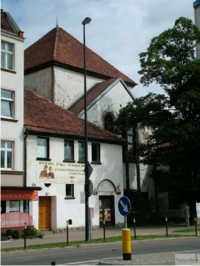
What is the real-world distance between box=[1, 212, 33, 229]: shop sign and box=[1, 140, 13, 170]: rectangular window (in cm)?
281

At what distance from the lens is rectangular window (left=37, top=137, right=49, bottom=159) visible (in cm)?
2905

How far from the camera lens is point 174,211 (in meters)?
39.2

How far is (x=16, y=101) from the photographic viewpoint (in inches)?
1117

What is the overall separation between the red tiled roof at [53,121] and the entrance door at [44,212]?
4346 millimetres

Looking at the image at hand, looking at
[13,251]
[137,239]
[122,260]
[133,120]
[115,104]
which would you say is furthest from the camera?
[115,104]

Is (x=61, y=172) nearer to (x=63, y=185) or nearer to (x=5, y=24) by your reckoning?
(x=63, y=185)

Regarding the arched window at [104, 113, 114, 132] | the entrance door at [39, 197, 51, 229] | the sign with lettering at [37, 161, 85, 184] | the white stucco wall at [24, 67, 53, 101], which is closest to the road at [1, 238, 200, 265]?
the entrance door at [39, 197, 51, 229]

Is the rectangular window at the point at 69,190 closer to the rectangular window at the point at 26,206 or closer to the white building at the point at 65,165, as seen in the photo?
the white building at the point at 65,165

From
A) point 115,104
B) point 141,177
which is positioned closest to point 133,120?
point 115,104

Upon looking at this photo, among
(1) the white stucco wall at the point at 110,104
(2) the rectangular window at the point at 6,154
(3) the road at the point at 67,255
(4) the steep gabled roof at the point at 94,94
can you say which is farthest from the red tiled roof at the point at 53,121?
(3) the road at the point at 67,255

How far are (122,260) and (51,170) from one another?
631 inches

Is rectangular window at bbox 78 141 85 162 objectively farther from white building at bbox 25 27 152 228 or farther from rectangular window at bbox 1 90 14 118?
rectangular window at bbox 1 90 14 118

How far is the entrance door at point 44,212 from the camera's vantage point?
2880 cm

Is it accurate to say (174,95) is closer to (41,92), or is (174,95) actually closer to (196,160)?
(196,160)
